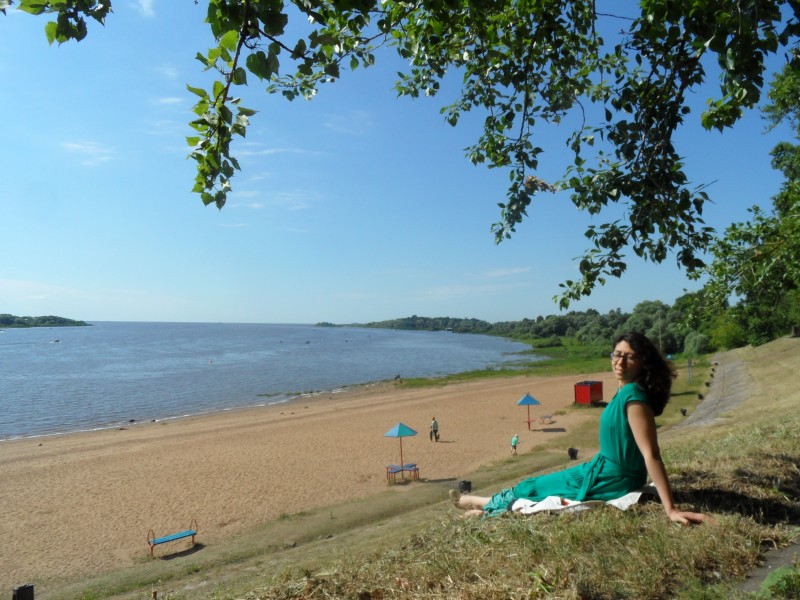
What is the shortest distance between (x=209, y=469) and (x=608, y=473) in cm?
1984

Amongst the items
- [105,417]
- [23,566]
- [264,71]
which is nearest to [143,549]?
[23,566]

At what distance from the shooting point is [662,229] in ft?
14.6

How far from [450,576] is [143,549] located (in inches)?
502

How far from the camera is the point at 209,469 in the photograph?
68.8 feet

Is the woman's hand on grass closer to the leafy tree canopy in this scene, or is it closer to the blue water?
the leafy tree canopy

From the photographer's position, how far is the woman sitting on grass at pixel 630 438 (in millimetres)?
3376

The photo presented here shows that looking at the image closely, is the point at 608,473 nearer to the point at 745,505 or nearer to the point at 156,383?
the point at 745,505

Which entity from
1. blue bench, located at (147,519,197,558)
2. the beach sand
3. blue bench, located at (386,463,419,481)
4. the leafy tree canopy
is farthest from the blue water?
the leafy tree canopy

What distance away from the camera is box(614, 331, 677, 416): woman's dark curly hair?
3.58 m

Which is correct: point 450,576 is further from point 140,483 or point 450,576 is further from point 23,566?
point 140,483

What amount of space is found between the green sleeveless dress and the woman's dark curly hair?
102 millimetres

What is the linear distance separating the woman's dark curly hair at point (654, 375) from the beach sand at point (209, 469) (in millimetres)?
12328

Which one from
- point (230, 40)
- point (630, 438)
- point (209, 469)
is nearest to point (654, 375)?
point (630, 438)

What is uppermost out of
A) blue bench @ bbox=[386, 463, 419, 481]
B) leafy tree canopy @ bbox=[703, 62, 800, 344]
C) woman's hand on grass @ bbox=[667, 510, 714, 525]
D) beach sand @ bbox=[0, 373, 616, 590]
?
leafy tree canopy @ bbox=[703, 62, 800, 344]
